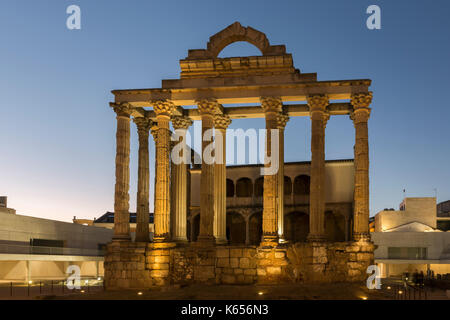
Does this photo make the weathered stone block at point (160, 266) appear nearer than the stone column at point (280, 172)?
Yes

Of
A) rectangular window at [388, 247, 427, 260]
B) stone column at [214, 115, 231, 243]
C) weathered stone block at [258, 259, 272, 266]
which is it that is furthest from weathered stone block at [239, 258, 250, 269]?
rectangular window at [388, 247, 427, 260]

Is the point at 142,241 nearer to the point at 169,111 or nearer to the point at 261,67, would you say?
the point at 169,111

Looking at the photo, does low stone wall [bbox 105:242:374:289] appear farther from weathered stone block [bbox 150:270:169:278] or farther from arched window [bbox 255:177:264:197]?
arched window [bbox 255:177:264:197]

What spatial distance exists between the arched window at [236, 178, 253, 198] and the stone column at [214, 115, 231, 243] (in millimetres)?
19168

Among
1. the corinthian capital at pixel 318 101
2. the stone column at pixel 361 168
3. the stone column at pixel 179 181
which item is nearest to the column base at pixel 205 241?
the stone column at pixel 179 181

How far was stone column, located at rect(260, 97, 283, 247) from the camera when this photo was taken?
3250 cm

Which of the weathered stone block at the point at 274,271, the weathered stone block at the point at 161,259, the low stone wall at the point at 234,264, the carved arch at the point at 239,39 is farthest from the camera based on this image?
the carved arch at the point at 239,39

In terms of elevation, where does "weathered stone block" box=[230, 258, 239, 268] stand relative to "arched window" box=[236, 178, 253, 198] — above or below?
below

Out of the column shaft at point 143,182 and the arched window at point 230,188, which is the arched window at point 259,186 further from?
the column shaft at point 143,182

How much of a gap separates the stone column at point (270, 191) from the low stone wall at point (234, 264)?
0.90m

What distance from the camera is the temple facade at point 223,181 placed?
106 ft

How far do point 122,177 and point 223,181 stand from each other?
22.7ft

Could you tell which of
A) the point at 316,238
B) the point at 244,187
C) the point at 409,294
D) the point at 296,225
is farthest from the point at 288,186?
the point at 409,294
